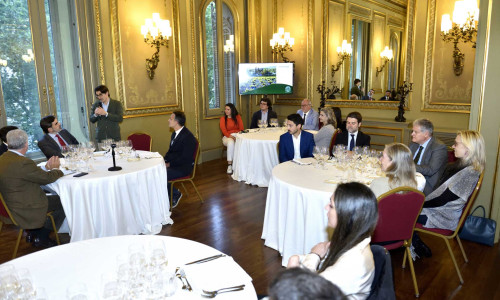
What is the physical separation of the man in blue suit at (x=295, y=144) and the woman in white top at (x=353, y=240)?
302 cm

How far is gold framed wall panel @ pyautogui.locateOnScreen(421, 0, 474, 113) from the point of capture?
6410 mm

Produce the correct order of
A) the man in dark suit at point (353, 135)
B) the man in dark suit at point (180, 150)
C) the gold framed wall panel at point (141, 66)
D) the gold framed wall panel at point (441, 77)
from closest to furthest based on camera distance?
the man in dark suit at point (353, 135) → the man in dark suit at point (180, 150) → the gold framed wall panel at point (141, 66) → the gold framed wall panel at point (441, 77)

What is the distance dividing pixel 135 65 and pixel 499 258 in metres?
A: 6.19

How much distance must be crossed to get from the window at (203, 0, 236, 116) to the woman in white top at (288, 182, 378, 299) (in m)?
6.71

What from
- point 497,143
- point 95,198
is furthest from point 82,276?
point 497,143

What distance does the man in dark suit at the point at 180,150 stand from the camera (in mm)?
4781

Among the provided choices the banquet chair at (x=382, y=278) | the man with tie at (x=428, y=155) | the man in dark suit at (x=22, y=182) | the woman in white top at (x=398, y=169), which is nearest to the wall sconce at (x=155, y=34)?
the man in dark suit at (x=22, y=182)

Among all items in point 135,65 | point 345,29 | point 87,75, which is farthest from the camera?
point 345,29

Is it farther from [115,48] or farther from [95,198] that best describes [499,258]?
[115,48]

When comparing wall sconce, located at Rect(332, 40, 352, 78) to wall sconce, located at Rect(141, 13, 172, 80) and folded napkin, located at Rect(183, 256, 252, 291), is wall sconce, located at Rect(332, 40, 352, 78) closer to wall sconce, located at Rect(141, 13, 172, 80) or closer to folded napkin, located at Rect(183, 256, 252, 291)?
wall sconce, located at Rect(141, 13, 172, 80)

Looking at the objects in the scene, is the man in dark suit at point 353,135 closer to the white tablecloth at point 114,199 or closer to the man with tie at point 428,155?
the man with tie at point 428,155

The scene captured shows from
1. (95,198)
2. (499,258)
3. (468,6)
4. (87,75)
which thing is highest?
(468,6)

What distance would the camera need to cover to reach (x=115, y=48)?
6.20 metres

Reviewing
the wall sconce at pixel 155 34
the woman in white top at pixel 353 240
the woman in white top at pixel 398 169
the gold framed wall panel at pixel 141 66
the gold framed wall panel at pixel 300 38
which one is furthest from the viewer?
the gold framed wall panel at pixel 300 38
